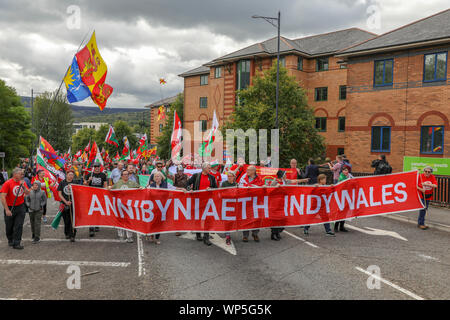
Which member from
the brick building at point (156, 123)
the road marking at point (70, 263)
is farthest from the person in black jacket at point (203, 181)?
the brick building at point (156, 123)

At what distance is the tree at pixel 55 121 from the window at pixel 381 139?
2357 inches

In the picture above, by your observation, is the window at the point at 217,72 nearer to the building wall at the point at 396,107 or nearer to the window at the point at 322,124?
the window at the point at 322,124

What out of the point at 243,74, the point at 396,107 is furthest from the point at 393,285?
the point at 243,74

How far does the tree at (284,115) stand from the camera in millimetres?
25281

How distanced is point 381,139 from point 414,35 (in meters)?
6.82

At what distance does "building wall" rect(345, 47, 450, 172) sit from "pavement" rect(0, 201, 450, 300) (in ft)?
47.2

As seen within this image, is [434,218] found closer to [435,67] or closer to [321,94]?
[435,67]

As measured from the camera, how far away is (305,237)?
955 cm

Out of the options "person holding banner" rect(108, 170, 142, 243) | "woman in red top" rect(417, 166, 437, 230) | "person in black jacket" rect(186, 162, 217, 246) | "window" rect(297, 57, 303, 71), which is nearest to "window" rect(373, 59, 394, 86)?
"window" rect(297, 57, 303, 71)

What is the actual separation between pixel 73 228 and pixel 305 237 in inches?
235

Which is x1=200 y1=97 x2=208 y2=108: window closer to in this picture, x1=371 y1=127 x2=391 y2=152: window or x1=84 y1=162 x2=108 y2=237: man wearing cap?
x1=371 y1=127 x2=391 y2=152: window

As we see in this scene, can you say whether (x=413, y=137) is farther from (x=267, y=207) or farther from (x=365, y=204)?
(x=267, y=207)

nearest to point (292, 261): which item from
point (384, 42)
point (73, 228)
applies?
point (73, 228)

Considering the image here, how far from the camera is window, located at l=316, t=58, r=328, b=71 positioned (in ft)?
119
